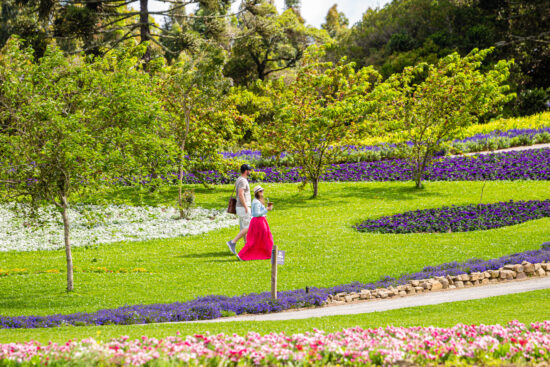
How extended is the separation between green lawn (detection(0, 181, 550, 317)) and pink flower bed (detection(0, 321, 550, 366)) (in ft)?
15.1

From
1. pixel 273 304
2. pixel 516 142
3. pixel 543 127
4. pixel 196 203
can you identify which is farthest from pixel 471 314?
pixel 543 127

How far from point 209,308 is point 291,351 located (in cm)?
416

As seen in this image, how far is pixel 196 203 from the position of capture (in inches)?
828

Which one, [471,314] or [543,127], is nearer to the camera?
[471,314]

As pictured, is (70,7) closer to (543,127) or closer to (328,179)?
(328,179)

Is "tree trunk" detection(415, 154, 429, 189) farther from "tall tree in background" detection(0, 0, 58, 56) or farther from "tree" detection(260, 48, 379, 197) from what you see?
"tall tree in background" detection(0, 0, 58, 56)

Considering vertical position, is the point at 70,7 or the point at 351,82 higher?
the point at 70,7

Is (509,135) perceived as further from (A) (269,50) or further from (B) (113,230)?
(A) (269,50)

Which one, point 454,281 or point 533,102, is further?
point 533,102

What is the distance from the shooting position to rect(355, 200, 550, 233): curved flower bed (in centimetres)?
1555

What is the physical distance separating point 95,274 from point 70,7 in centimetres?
1901

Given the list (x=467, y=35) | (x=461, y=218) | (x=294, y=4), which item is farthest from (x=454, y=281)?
(x=294, y=4)

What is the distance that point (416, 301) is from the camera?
1007 cm

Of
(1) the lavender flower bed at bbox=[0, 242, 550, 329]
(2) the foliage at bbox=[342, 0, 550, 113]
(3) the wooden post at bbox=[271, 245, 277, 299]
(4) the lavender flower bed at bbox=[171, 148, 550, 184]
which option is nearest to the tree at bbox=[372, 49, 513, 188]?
(4) the lavender flower bed at bbox=[171, 148, 550, 184]
